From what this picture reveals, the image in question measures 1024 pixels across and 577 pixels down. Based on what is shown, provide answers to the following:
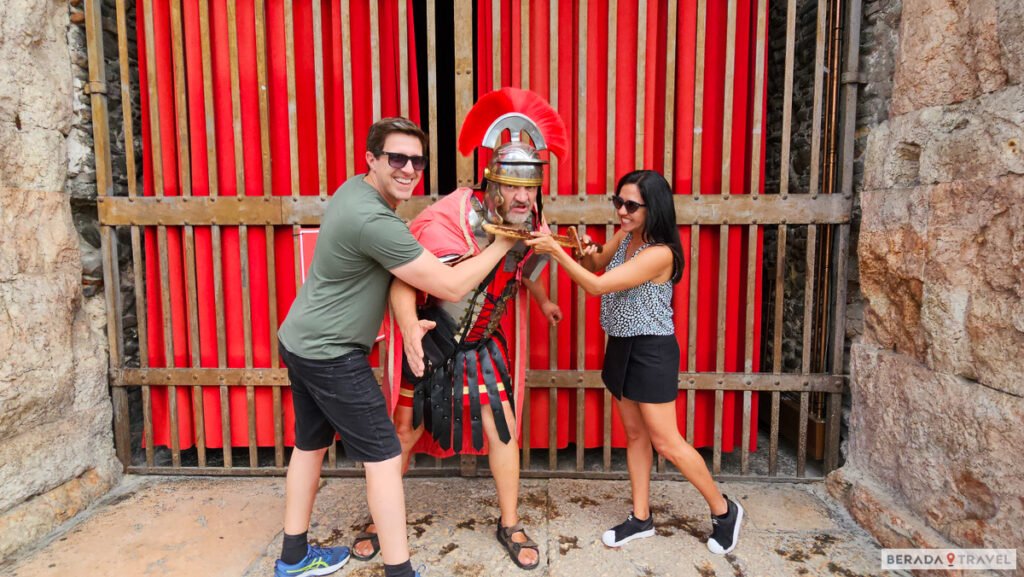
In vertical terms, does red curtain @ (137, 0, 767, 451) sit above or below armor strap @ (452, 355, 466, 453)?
above

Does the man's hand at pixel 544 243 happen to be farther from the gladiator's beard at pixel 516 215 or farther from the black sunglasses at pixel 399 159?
the black sunglasses at pixel 399 159

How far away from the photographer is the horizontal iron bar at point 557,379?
3.21 m

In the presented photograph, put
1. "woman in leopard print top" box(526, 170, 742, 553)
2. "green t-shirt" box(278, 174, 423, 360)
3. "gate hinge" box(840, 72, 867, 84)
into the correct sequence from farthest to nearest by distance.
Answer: "gate hinge" box(840, 72, 867, 84)
"woman in leopard print top" box(526, 170, 742, 553)
"green t-shirt" box(278, 174, 423, 360)

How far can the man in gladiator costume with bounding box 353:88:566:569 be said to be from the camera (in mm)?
2240

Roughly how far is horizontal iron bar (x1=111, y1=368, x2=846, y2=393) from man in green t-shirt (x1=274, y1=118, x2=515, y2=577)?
1090 mm

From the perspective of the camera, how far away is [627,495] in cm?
319

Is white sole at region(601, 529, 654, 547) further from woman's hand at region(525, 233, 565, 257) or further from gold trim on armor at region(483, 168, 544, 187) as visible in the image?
gold trim on armor at region(483, 168, 544, 187)

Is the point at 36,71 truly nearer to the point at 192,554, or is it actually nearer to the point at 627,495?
the point at 192,554

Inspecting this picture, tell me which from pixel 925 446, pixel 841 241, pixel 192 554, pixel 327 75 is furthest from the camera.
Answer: pixel 327 75

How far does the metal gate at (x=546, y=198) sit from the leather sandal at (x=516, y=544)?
2.34ft

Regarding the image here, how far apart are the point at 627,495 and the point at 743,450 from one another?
71 cm

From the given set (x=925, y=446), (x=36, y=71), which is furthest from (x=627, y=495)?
(x=36, y=71)

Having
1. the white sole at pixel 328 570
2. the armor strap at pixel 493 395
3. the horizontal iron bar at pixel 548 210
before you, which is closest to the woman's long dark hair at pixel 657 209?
the horizontal iron bar at pixel 548 210

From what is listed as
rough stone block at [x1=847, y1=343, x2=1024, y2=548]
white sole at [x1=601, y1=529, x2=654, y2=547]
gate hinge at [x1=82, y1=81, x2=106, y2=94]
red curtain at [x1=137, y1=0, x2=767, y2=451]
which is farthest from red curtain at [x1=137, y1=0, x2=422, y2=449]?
rough stone block at [x1=847, y1=343, x2=1024, y2=548]
